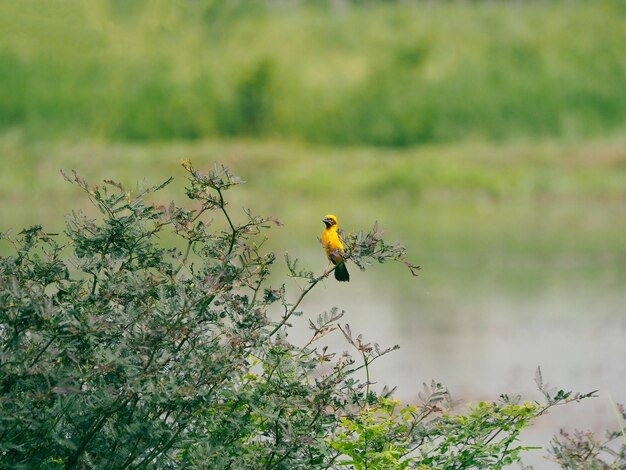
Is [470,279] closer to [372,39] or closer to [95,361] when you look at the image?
[95,361]

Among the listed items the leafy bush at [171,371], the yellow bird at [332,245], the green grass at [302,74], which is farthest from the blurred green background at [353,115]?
the leafy bush at [171,371]

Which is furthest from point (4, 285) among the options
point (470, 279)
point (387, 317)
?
point (470, 279)

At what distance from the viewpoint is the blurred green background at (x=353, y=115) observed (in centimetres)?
1283

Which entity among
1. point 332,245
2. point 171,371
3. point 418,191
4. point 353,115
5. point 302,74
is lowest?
point 171,371

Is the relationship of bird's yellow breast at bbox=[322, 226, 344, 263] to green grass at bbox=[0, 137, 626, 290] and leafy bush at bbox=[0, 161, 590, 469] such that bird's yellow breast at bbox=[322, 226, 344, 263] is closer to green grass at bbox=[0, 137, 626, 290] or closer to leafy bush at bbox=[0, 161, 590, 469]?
leafy bush at bbox=[0, 161, 590, 469]

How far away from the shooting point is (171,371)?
7.66 ft

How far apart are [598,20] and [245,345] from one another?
680 inches

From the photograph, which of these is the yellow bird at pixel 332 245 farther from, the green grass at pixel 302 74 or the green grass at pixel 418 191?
the green grass at pixel 302 74

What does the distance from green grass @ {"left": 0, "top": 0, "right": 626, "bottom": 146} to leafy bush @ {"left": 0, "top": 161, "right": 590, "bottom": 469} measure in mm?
13810

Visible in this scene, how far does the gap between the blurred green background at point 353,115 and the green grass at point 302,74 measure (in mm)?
26

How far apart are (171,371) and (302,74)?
15381mm

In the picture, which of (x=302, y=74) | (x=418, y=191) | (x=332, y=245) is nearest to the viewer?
(x=332, y=245)

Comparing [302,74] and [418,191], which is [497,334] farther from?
[302,74]

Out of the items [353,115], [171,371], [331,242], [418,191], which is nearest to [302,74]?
[353,115]
